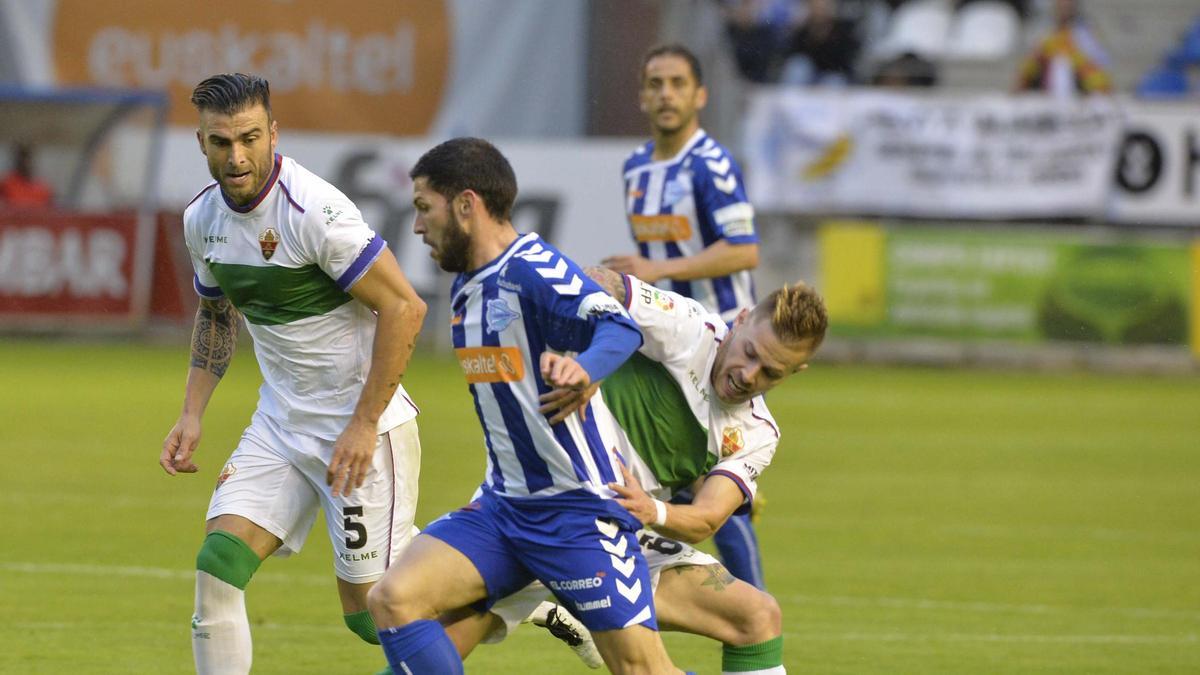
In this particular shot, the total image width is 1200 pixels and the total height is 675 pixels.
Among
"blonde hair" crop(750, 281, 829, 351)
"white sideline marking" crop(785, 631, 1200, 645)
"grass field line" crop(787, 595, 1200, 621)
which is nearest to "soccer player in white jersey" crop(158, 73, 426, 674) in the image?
"blonde hair" crop(750, 281, 829, 351)

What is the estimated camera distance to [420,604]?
5250mm

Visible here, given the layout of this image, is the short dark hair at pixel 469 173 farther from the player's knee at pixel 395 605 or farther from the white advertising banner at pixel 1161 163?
the white advertising banner at pixel 1161 163

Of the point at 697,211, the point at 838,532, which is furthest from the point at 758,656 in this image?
the point at 838,532

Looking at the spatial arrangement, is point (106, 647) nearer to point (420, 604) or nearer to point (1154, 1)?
point (420, 604)

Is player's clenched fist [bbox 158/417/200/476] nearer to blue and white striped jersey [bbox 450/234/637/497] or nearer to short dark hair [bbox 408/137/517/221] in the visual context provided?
blue and white striped jersey [bbox 450/234/637/497]

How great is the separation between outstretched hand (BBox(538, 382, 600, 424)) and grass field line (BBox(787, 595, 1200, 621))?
3.74 m

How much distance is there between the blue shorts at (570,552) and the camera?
17.0ft

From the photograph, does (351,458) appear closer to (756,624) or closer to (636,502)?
(636,502)

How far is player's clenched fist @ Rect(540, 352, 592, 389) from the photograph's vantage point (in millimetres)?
4848

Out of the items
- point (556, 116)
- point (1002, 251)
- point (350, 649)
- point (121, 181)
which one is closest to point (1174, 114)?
point (1002, 251)

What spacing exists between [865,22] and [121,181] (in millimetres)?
10173

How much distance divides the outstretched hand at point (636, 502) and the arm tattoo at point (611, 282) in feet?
2.04

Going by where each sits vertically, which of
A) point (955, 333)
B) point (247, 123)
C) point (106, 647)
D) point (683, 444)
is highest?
point (247, 123)

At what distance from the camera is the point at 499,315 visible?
520 cm
